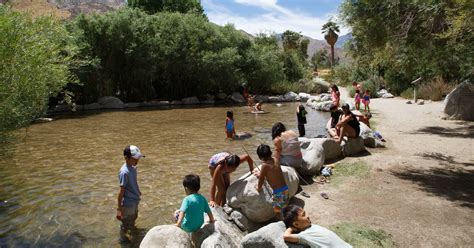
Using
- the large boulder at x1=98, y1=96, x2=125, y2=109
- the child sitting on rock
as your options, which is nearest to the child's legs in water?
the child sitting on rock

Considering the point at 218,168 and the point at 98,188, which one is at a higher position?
the point at 218,168

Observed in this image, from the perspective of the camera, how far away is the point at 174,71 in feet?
104

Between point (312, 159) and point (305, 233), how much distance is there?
475 centimetres

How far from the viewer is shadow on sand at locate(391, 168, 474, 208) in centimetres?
730

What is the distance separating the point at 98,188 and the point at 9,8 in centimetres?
435

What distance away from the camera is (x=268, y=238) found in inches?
193

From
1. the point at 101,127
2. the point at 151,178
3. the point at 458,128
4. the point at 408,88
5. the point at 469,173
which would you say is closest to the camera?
the point at 469,173

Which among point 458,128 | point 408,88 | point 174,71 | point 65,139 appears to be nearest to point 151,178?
point 65,139

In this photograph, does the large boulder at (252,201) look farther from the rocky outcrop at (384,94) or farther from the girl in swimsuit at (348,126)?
the rocky outcrop at (384,94)

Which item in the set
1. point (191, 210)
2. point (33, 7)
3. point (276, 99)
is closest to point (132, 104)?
point (276, 99)

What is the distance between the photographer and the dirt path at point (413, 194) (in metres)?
5.89

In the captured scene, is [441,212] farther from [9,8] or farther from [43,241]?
[9,8]

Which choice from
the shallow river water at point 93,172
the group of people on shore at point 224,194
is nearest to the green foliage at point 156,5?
the shallow river water at point 93,172

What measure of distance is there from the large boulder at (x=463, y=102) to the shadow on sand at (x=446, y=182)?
864 centimetres
